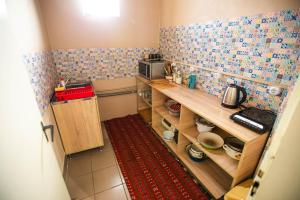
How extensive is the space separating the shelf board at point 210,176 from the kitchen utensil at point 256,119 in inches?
29.6

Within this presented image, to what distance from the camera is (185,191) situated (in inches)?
59.8

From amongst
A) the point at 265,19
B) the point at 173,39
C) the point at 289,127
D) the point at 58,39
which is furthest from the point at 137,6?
the point at 289,127

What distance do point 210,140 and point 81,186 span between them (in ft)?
4.75

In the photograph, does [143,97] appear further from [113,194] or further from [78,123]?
[113,194]

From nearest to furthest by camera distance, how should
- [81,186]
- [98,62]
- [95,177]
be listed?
[81,186]
[95,177]
[98,62]

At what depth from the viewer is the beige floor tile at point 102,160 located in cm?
184

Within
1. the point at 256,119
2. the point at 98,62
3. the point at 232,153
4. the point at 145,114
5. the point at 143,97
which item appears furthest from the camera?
the point at 145,114

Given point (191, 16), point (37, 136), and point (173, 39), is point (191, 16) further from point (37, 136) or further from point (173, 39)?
point (37, 136)

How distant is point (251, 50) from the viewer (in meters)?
1.32

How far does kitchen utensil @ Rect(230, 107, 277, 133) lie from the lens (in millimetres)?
1088

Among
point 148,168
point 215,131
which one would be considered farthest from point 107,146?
point 215,131

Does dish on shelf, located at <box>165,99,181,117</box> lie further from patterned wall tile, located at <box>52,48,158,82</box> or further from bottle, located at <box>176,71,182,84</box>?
patterned wall tile, located at <box>52,48,158,82</box>

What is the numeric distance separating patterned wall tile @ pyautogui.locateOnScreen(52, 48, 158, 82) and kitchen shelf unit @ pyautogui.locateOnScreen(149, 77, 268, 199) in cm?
68

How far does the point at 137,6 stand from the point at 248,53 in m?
1.83
